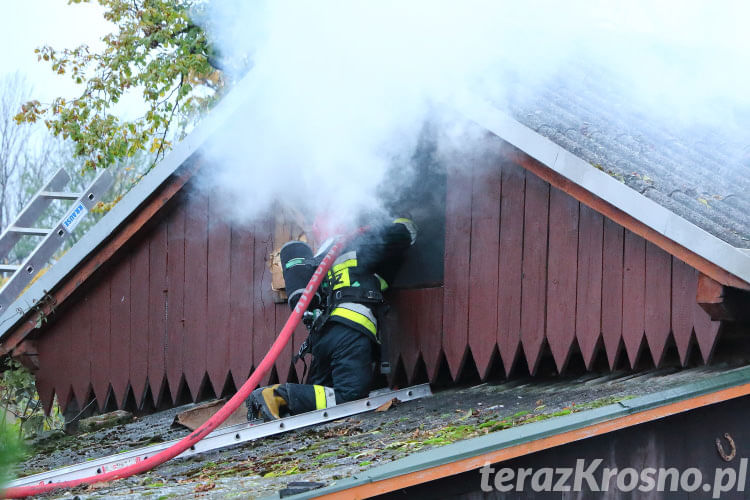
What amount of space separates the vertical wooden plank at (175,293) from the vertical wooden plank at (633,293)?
4.03 metres

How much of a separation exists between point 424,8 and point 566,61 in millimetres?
2078

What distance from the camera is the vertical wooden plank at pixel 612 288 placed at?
695 cm

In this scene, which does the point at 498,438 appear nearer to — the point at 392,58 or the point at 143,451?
the point at 143,451

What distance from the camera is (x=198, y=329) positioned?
933cm

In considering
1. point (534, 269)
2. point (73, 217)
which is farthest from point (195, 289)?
point (534, 269)

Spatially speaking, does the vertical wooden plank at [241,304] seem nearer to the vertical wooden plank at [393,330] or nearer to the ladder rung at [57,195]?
the vertical wooden plank at [393,330]

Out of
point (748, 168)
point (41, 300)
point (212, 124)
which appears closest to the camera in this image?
point (748, 168)

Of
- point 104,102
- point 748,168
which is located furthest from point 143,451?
point 104,102

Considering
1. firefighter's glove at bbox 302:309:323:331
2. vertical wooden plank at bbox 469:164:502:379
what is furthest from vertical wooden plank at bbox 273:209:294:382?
vertical wooden plank at bbox 469:164:502:379

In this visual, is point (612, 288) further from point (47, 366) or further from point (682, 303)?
point (47, 366)

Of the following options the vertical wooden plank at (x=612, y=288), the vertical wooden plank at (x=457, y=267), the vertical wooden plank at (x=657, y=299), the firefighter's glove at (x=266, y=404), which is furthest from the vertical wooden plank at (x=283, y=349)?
the vertical wooden plank at (x=657, y=299)

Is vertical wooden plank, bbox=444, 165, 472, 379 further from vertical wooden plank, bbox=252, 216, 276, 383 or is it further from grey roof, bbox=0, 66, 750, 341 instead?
vertical wooden plank, bbox=252, 216, 276, 383

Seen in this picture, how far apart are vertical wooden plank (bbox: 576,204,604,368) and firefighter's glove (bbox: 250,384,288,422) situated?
6.85 ft

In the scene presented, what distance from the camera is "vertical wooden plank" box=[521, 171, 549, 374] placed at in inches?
291
